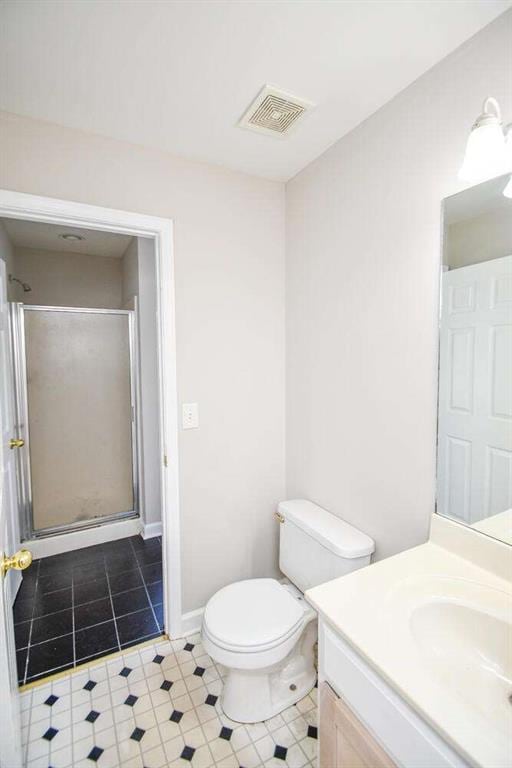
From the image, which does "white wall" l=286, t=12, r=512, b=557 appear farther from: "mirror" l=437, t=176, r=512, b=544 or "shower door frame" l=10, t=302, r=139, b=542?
"shower door frame" l=10, t=302, r=139, b=542

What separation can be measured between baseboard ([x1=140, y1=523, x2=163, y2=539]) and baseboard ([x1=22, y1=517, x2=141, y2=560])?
12 centimetres

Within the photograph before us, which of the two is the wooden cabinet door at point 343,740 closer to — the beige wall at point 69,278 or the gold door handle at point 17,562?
the gold door handle at point 17,562

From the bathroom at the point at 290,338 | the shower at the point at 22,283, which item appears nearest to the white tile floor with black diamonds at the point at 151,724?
the bathroom at the point at 290,338

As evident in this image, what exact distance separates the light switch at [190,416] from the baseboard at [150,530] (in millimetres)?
1522

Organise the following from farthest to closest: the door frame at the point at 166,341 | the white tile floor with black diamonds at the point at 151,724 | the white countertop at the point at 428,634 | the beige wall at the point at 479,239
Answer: the door frame at the point at 166,341 < the white tile floor with black diamonds at the point at 151,724 < the beige wall at the point at 479,239 < the white countertop at the point at 428,634

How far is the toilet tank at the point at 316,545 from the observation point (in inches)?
57.7

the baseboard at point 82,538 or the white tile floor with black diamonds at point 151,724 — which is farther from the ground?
the baseboard at point 82,538

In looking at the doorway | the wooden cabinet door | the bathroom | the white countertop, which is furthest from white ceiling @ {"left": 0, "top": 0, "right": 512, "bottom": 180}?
the wooden cabinet door

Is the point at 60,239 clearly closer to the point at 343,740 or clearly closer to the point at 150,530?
the point at 150,530

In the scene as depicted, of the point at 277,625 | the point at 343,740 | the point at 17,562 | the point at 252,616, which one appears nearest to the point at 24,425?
the point at 17,562

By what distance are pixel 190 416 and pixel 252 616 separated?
893 millimetres

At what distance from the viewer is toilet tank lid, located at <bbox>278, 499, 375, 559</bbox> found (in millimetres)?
1459

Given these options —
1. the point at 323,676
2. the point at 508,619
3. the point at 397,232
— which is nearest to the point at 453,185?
the point at 397,232

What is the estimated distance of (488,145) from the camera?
939mm
